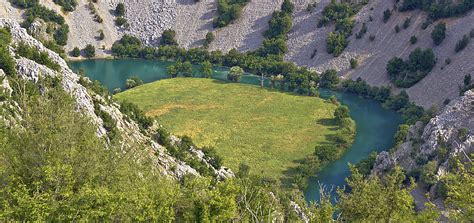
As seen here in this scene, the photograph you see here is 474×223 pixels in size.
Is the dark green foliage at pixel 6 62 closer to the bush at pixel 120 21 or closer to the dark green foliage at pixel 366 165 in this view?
the dark green foliage at pixel 366 165

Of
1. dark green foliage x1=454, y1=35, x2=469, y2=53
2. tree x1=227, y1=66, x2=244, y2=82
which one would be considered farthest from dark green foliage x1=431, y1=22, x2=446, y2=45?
tree x1=227, y1=66, x2=244, y2=82

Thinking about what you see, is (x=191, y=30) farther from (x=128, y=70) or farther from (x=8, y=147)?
(x=8, y=147)

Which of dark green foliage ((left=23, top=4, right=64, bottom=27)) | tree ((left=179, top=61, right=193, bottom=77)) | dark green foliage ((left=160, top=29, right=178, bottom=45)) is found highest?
dark green foliage ((left=23, top=4, right=64, bottom=27))

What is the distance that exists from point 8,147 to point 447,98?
321 ft

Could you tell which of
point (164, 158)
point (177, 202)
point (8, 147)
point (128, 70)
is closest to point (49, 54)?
point (164, 158)

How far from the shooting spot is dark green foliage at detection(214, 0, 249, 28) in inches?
6462

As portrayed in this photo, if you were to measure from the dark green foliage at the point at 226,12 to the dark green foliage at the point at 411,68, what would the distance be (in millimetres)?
55753

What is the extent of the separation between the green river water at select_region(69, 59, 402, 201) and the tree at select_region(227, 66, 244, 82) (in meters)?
2.43

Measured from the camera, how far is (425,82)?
121 meters

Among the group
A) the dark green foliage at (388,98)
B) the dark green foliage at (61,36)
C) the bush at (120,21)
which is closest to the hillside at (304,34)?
the bush at (120,21)

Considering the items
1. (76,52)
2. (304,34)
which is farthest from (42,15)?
(304,34)

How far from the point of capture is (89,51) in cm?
15788

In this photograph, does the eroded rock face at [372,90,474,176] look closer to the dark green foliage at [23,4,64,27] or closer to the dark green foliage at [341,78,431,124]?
the dark green foliage at [341,78,431,124]

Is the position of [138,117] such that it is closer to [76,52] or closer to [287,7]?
[76,52]
